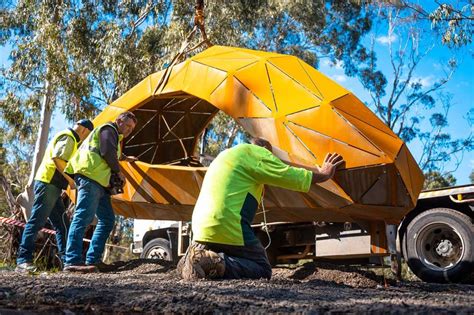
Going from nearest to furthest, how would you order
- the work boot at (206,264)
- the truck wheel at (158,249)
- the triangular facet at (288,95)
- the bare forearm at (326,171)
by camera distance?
1. the work boot at (206,264)
2. the bare forearm at (326,171)
3. the triangular facet at (288,95)
4. the truck wheel at (158,249)

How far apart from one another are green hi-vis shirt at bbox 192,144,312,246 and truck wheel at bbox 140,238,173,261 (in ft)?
20.0

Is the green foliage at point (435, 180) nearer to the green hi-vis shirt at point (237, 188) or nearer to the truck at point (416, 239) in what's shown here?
the truck at point (416, 239)

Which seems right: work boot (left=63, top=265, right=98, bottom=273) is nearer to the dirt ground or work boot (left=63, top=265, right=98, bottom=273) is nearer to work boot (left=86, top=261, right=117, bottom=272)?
work boot (left=86, top=261, right=117, bottom=272)

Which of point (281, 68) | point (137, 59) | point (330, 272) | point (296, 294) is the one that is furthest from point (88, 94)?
point (296, 294)

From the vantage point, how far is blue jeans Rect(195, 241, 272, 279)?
453 centimetres

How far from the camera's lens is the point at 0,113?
17.6 metres

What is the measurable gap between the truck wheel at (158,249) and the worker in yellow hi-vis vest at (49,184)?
4.03m

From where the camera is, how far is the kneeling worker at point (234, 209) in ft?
14.8

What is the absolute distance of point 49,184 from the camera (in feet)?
21.5

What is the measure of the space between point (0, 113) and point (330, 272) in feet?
47.1

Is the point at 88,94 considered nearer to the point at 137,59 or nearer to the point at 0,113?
the point at 137,59

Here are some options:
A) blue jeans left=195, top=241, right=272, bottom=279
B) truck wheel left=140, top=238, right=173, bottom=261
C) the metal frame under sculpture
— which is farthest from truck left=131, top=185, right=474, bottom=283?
truck wheel left=140, top=238, right=173, bottom=261

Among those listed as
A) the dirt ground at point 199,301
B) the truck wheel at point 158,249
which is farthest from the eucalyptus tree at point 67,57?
the dirt ground at point 199,301

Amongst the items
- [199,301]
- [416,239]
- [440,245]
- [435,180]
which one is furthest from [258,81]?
[435,180]
